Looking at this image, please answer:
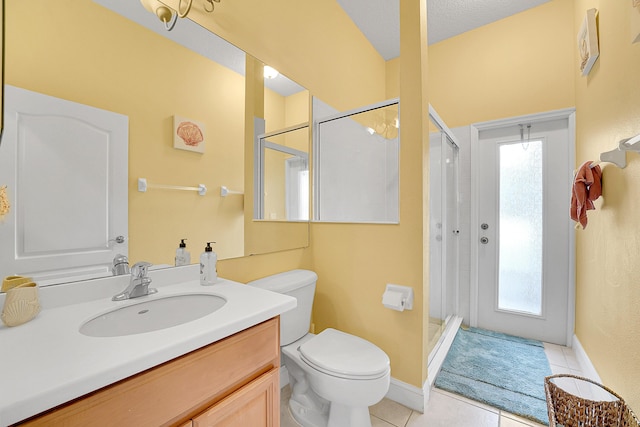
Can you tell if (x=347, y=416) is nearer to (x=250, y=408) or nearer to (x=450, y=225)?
(x=250, y=408)

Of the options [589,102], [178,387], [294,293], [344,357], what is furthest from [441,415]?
[589,102]

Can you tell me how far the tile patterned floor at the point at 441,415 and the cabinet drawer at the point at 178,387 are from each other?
0.91 metres

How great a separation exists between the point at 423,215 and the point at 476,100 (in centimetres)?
188

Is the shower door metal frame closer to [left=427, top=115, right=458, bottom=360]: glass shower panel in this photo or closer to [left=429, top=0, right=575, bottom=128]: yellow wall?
[left=427, top=115, right=458, bottom=360]: glass shower panel

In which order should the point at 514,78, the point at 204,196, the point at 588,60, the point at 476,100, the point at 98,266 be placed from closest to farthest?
the point at 98,266
the point at 204,196
the point at 588,60
the point at 514,78
the point at 476,100

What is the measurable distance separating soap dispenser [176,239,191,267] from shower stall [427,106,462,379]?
1488 mm

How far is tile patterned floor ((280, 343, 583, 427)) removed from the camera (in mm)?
1459

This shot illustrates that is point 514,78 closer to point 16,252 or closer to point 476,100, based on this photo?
point 476,100

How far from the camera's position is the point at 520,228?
2516 mm

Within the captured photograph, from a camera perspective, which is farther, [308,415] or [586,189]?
[586,189]

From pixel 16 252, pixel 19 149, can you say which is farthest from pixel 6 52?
pixel 16 252

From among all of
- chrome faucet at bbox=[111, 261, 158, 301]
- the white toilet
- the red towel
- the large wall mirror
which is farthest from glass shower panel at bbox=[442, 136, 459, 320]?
chrome faucet at bbox=[111, 261, 158, 301]

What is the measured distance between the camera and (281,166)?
183 cm

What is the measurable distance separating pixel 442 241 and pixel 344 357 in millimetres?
1389
